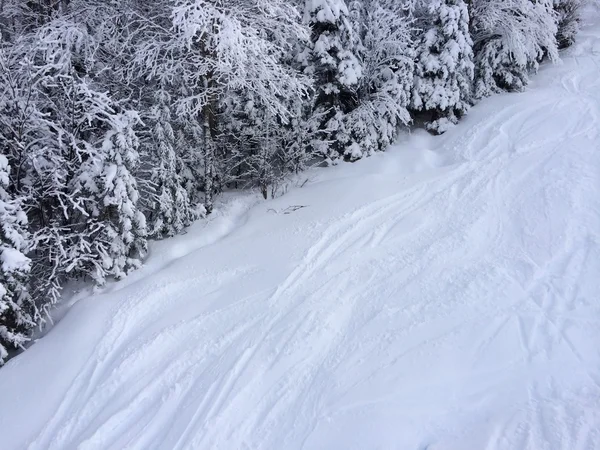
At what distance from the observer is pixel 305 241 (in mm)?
8625

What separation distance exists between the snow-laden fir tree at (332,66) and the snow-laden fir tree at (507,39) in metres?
4.40

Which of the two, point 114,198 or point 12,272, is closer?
point 12,272

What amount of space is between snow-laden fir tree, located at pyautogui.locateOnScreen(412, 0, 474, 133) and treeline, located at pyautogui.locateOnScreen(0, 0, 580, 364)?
0.04m

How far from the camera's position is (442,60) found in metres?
11.7

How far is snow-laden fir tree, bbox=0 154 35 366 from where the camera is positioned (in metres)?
7.03

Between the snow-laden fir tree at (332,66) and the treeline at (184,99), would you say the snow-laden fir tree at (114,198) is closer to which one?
the treeline at (184,99)

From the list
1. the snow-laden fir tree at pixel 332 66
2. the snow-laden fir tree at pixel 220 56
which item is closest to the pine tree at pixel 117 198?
the snow-laden fir tree at pixel 220 56

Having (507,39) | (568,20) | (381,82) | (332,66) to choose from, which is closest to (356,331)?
(332,66)

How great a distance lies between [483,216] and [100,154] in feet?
25.8

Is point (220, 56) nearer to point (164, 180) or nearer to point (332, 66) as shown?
point (164, 180)

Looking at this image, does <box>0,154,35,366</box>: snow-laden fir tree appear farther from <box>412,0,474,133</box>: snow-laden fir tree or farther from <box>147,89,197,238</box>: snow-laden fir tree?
<box>412,0,474,133</box>: snow-laden fir tree

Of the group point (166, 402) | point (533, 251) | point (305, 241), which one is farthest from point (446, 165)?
point (166, 402)

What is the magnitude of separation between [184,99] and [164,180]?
1.96 m

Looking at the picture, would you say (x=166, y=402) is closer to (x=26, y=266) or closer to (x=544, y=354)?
(x=26, y=266)
